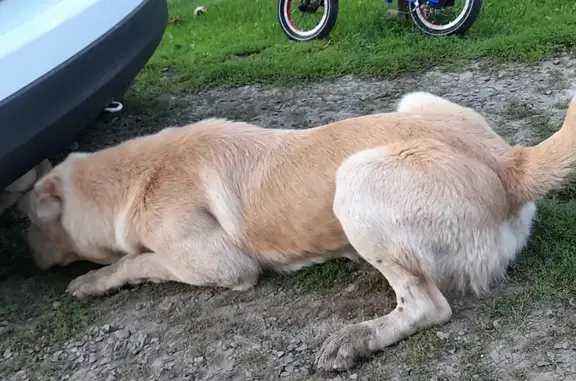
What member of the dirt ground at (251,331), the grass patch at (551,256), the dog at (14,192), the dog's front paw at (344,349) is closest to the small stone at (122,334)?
the dirt ground at (251,331)

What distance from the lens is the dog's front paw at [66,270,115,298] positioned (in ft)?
12.3

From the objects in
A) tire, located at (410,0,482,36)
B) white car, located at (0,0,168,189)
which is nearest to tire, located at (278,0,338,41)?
tire, located at (410,0,482,36)

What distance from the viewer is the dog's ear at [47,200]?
3809 mm

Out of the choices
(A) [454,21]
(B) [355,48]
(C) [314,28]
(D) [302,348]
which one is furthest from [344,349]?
(C) [314,28]

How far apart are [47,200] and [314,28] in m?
4.12

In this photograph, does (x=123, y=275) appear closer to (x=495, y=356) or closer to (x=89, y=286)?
(x=89, y=286)

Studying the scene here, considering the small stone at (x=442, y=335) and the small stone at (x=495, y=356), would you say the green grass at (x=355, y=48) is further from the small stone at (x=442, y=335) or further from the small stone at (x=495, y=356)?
the small stone at (x=495, y=356)

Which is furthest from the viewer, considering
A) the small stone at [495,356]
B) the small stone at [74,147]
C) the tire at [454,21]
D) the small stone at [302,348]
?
the tire at [454,21]

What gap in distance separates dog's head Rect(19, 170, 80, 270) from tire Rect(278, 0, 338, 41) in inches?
151

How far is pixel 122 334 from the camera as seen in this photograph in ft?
11.2

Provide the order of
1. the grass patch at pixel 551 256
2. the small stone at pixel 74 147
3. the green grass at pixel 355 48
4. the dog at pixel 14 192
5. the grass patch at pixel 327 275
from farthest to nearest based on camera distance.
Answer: the green grass at pixel 355 48 → the small stone at pixel 74 147 → the dog at pixel 14 192 → the grass patch at pixel 327 275 → the grass patch at pixel 551 256

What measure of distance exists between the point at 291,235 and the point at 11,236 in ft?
6.10

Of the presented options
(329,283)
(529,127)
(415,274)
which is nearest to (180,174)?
(329,283)

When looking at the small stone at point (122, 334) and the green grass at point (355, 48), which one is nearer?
the small stone at point (122, 334)
